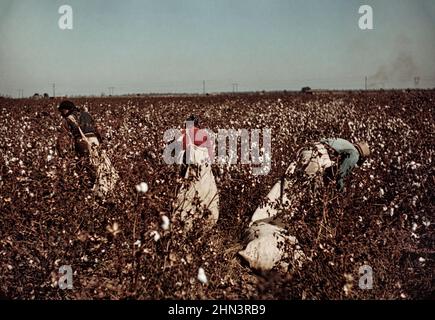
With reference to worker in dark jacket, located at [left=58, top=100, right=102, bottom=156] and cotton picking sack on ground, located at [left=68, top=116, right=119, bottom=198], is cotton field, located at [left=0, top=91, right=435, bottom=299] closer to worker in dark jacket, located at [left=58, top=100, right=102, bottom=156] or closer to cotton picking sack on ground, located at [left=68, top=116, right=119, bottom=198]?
cotton picking sack on ground, located at [left=68, top=116, right=119, bottom=198]

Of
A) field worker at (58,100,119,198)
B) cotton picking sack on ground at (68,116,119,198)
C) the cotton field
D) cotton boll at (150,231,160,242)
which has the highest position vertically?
field worker at (58,100,119,198)

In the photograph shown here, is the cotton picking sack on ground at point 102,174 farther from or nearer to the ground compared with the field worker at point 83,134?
nearer to the ground

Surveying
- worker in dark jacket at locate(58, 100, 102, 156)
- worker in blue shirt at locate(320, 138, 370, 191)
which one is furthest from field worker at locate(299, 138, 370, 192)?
worker in dark jacket at locate(58, 100, 102, 156)

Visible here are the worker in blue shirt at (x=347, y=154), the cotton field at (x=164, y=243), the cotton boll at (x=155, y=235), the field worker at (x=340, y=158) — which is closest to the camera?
the cotton boll at (x=155, y=235)

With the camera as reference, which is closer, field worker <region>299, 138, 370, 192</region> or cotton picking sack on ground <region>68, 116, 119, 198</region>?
cotton picking sack on ground <region>68, 116, 119, 198</region>

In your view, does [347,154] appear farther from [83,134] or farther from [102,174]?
[83,134]

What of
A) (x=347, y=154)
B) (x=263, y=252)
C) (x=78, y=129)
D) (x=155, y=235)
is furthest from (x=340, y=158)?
(x=78, y=129)

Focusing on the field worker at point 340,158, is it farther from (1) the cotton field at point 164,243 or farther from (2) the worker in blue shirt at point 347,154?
(1) the cotton field at point 164,243

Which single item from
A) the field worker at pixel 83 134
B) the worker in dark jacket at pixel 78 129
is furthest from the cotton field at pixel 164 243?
the worker in dark jacket at pixel 78 129

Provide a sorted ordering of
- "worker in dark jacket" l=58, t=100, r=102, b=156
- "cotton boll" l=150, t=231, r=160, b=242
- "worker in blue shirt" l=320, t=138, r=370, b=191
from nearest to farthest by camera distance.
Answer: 1. "cotton boll" l=150, t=231, r=160, b=242
2. "worker in blue shirt" l=320, t=138, r=370, b=191
3. "worker in dark jacket" l=58, t=100, r=102, b=156
